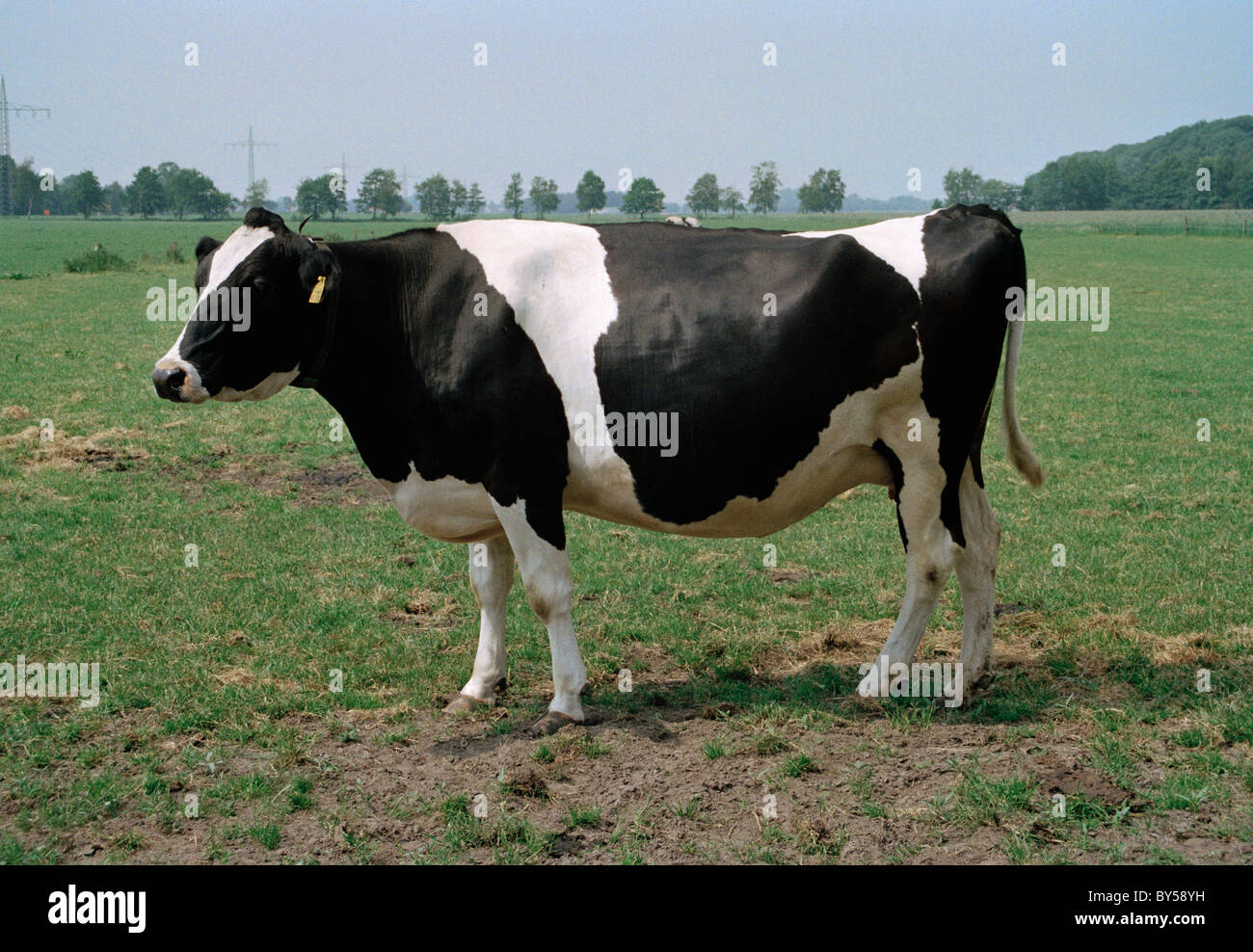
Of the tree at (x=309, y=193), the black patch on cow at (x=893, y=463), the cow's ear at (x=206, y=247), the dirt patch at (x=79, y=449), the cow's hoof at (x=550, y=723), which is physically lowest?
the cow's hoof at (x=550, y=723)

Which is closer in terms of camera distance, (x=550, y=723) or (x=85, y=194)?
(x=550, y=723)

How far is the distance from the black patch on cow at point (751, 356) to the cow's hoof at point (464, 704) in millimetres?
1570

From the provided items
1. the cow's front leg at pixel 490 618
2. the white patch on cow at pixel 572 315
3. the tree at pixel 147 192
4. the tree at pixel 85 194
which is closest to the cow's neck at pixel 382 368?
the white patch on cow at pixel 572 315

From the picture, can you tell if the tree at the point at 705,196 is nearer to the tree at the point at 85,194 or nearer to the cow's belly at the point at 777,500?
the tree at the point at 85,194

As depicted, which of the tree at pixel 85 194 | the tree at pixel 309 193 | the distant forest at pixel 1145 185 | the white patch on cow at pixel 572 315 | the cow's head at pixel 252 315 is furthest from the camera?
the tree at pixel 85 194

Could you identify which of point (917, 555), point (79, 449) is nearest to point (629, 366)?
point (917, 555)

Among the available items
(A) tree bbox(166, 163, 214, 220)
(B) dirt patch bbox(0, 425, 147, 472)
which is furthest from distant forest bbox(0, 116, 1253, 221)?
(B) dirt patch bbox(0, 425, 147, 472)

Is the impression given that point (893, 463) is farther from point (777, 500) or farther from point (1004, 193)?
point (1004, 193)

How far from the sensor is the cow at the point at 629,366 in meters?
5.88

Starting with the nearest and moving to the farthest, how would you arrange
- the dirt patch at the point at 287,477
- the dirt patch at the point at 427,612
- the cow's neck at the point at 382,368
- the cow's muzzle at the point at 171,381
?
the cow's muzzle at the point at 171,381 → the cow's neck at the point at 382,368 → the dirt patch at the point at 427,612 → the dirt patch at the point at 287,477

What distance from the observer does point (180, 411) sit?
14.6 m

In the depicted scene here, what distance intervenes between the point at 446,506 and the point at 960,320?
2.93m

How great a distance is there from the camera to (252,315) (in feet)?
18.8

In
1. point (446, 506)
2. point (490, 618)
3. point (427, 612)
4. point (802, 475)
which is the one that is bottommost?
point (427, 612)
